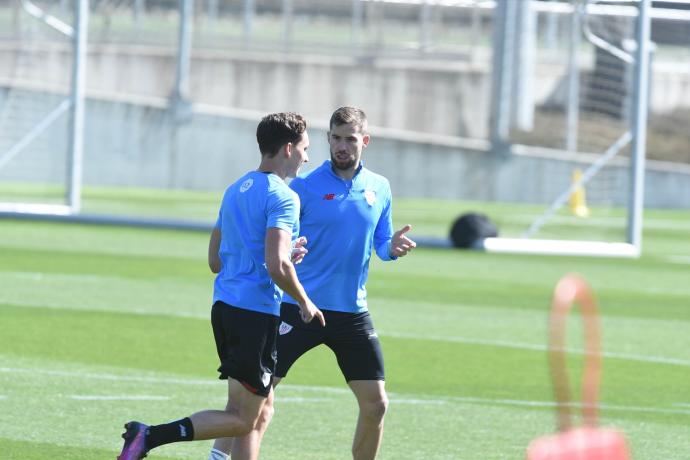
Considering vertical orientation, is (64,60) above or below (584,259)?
above

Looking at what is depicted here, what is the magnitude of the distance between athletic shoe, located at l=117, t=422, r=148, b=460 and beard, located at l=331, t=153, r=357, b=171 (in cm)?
162

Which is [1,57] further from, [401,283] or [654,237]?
[401,283]

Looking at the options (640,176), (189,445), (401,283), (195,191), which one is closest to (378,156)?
(195,191)

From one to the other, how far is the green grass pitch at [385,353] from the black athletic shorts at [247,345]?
155cm

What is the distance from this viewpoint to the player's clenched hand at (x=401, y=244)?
317 inches

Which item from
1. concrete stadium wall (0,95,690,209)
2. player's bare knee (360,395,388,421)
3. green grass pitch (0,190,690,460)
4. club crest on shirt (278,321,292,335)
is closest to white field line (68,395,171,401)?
green grass pitch (0,190,690,460)

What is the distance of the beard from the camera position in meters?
7.96

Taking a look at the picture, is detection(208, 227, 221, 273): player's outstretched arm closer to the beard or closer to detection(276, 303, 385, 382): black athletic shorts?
detection(276, 303, 385, 382): black athletic shorts

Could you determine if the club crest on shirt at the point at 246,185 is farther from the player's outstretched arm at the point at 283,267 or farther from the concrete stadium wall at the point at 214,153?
the concrete stadium wall at the point at 214,153

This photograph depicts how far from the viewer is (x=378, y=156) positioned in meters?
38.3

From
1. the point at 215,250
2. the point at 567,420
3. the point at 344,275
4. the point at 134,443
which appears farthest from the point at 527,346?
the point at 567,420

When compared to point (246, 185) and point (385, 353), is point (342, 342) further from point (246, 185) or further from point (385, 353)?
point (385, 353)

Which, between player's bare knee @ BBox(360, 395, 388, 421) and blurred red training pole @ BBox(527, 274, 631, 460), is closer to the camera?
blurred red training pole @ BBox(527, 274, 631, 460)

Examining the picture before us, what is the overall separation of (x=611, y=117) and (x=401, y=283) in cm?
1170
